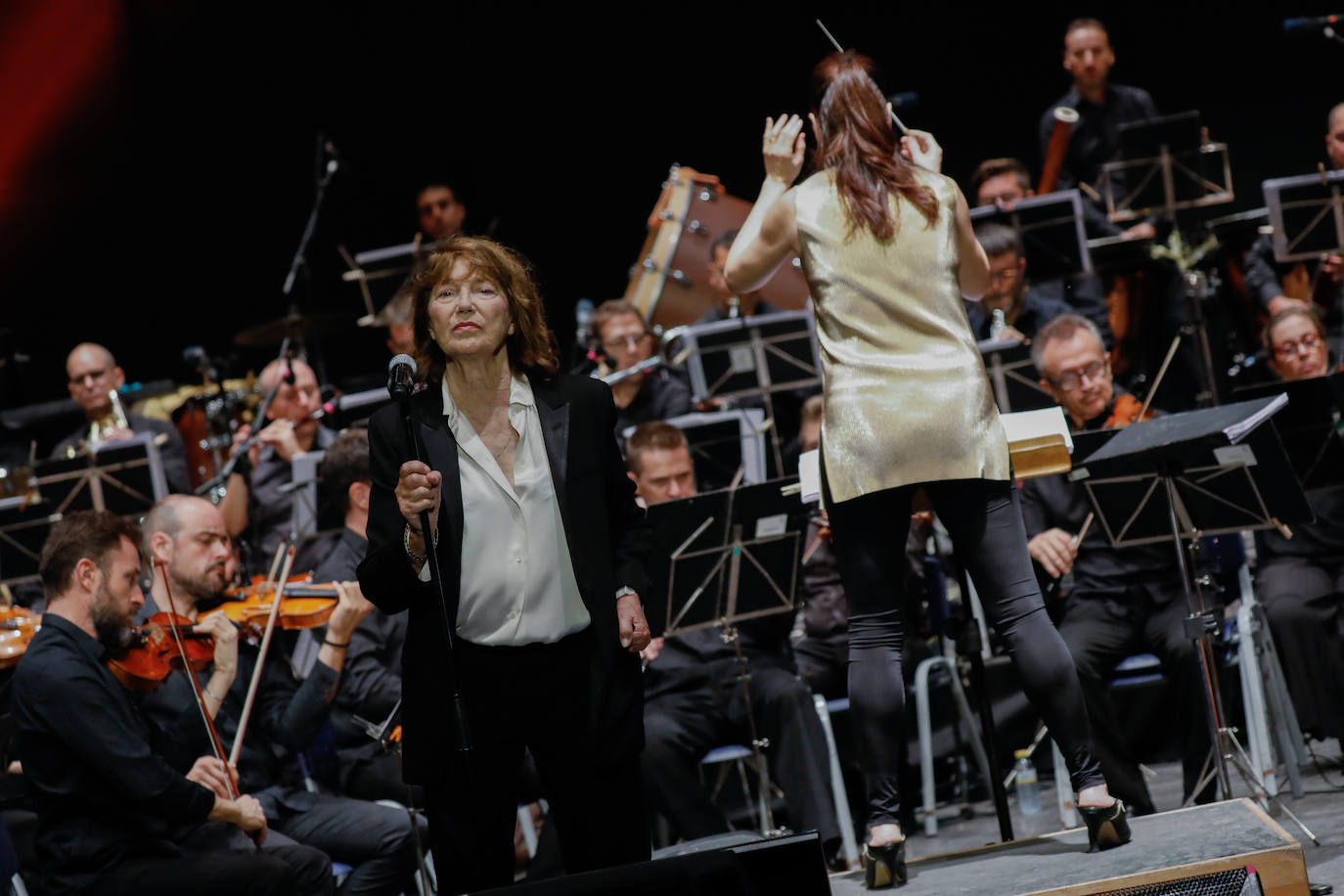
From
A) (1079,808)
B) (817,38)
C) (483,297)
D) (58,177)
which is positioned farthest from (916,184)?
(58,177)

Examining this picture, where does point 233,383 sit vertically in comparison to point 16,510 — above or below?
above

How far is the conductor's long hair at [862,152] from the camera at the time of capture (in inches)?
121

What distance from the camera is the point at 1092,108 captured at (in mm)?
7996

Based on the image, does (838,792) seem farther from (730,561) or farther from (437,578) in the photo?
(437,578)

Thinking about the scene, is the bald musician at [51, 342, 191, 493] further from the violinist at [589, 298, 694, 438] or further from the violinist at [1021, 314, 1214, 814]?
the violinist at [1021, 314, 1214, 814]

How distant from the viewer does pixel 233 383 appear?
8.77 meters

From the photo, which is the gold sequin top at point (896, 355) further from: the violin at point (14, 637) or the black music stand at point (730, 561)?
the violin at point (14, 637)

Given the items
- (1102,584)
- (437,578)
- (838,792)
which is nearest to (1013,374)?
(1102,584)

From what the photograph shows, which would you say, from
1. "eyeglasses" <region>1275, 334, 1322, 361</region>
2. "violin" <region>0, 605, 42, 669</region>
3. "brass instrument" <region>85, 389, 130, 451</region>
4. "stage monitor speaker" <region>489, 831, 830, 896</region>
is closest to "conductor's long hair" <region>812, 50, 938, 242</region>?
"stage monitor speaker" <region>489, 831, 830, 896</region>

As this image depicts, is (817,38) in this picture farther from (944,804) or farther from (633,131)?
(944,804)

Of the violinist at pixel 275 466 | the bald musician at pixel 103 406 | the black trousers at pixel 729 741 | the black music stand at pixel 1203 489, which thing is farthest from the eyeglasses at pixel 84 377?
the black music stand at pixel 1203 489

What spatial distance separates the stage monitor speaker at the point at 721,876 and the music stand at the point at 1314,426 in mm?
3079

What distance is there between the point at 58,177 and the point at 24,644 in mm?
4986

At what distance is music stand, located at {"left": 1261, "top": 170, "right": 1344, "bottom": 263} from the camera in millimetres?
6551
